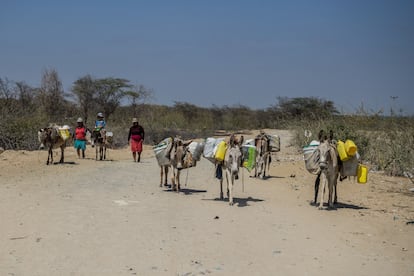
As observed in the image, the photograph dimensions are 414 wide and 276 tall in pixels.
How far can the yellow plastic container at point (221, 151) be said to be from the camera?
44.2ft

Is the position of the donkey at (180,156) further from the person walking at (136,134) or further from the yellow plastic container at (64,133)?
the person walking at (136,134)

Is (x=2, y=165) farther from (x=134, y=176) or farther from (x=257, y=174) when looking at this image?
(x=257, y=174)

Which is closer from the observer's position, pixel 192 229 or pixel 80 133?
pixel 192 229

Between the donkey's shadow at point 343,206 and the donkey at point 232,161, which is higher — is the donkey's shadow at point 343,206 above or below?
below

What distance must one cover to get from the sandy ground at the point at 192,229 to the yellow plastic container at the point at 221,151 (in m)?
1.20

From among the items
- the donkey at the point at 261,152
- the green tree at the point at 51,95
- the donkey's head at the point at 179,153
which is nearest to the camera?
the donkey's head at the point at 179,153

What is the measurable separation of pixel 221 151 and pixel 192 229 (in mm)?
3463

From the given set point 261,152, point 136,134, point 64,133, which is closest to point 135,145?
point 136,134

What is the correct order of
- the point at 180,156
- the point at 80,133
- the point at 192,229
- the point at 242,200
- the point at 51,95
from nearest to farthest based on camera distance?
the point at 192,229 → the point at 242,200 → the point at 180,156 → the point at 80,133 → the point at 51,95

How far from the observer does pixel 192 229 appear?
1045 centimetres

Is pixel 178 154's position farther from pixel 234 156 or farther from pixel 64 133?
pixel 64 133

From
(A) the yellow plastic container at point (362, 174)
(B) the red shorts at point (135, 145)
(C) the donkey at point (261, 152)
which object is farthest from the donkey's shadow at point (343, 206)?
(B) the red shorts at point (135, 145)

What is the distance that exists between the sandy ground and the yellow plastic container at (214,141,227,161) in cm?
120

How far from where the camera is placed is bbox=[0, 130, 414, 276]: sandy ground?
8.05 m
